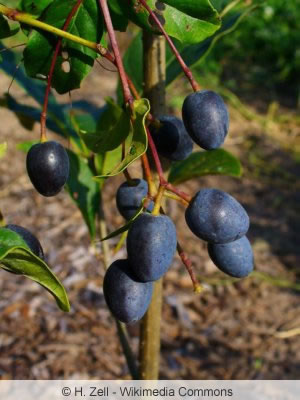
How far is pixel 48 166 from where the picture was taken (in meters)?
0.73

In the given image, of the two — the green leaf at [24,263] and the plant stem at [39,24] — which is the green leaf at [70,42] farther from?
the green leaf at [24,263]

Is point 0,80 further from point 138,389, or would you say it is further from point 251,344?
point 138,389

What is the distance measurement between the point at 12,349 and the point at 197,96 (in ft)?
4.44

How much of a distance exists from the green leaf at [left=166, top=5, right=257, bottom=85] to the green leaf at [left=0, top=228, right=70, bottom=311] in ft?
1.57

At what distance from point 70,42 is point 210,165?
0.40 m

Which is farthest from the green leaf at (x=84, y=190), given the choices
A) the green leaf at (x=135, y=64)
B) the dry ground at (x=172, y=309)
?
the dry ground at (x=172, y=309)

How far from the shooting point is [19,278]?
2170 mm

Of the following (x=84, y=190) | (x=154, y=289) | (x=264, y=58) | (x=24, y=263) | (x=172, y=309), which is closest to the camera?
(x=24, y=263)

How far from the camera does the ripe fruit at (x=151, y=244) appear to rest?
0.67 meters

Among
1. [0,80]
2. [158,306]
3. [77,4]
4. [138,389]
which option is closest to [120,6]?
[77,4]

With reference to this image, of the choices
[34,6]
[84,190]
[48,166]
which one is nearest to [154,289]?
[84,190]

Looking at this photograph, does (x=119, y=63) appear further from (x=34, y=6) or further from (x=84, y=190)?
(x=84, y=190)

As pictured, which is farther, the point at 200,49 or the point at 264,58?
the point at 264,58

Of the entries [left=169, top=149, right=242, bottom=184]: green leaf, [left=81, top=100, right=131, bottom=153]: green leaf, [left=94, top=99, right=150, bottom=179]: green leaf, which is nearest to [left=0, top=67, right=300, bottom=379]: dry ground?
[left=169, top=149, right=242, bottom=184]: green leaf
